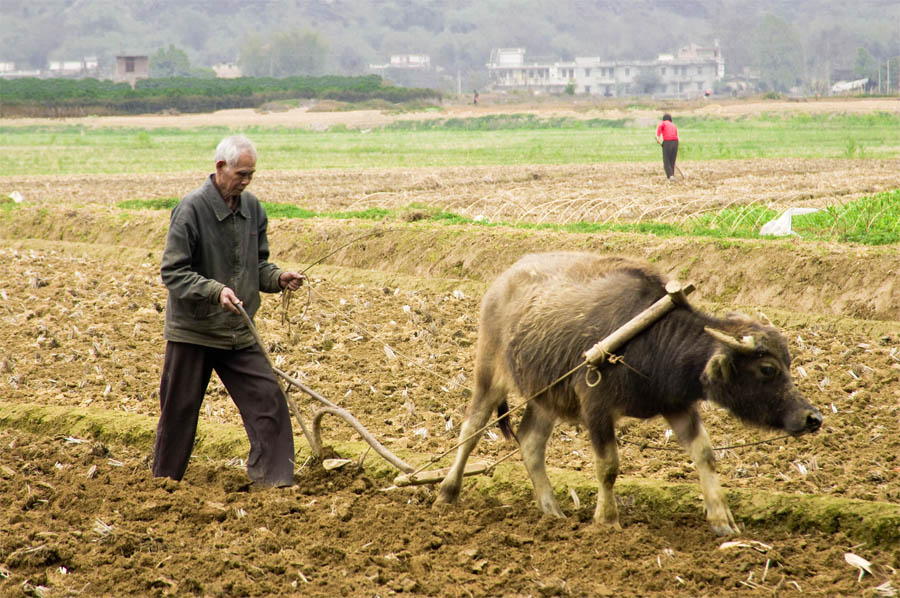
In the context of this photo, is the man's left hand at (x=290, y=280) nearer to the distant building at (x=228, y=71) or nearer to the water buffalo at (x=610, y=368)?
the water buffalo at (x=610, y=368)

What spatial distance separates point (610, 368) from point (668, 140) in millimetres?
17477

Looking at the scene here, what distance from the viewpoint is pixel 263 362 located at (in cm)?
635

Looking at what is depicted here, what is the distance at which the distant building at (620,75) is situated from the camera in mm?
149125

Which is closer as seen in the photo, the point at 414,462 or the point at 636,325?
the point at 636,325

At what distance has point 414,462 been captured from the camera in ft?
21.0

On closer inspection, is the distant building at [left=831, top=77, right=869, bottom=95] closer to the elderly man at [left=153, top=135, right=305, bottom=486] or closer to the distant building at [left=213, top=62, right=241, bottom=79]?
the distant building at [left=213, top=62, right=241, bottom=79]

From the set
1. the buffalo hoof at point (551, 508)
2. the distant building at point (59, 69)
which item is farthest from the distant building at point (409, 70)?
the buffalo hoof at point (551, 508)

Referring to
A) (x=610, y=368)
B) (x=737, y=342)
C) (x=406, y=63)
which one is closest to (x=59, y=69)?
(x=406, y=63)

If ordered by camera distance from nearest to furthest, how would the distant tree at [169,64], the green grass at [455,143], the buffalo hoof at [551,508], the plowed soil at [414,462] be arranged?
the plowed soil at [414,462]
the buffalo hoof at [551,508]
the green grass at [455,143]
the distant tree at [169,64]

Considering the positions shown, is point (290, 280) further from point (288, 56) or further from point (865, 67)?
point (288, 56)

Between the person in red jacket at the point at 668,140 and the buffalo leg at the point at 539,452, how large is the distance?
16758 millimetres

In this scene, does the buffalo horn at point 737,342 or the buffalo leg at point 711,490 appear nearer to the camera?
the buffalo horn at point 737,342

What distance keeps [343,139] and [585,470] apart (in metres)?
43.8

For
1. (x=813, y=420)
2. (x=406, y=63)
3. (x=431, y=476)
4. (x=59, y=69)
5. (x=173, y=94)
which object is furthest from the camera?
(x=406, y=63)
